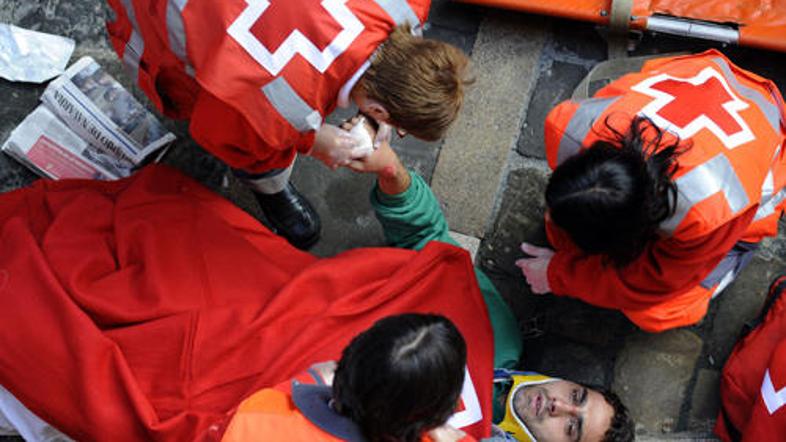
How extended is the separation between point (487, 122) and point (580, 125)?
93 centimetres

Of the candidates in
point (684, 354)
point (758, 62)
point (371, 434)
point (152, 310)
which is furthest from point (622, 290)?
point (152, 310)

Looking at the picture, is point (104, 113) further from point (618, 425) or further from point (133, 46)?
point (618, 425)

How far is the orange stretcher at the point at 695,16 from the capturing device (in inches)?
116

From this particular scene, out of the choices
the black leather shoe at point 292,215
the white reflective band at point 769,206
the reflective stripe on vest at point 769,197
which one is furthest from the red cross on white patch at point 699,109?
the black leather shoe at point 292,215

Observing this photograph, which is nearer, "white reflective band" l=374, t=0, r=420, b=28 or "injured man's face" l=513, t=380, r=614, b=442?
"white reflective band" l=374, t=0, r=420, b=28

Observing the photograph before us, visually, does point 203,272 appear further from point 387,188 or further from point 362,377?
point 362,377

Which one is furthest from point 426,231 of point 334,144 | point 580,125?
point 580,125

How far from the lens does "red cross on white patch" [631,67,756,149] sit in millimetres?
2112

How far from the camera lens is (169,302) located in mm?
2439

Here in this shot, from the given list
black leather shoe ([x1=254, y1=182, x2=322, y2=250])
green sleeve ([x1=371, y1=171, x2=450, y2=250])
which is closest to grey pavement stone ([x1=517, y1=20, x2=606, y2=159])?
green sleeve ([x1=371, y1=171, x2=450, y2=250])

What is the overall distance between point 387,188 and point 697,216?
99 cm

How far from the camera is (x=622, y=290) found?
2482 mm

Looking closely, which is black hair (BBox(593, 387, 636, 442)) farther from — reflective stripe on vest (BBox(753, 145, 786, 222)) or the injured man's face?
reflective stripe on vest (BBox(753, 145, 786, 222))

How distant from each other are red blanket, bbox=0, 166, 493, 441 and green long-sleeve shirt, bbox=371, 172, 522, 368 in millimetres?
112
